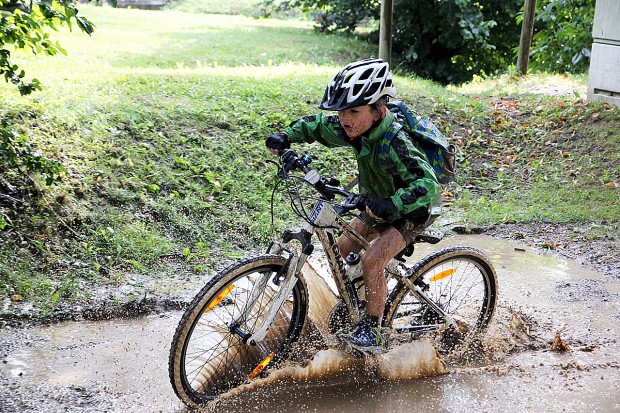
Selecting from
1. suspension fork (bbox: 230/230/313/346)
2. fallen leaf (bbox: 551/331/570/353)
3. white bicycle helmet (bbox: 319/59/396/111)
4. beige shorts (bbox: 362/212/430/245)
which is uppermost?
white bicycle helmet (bbox: 319/59/396/111)

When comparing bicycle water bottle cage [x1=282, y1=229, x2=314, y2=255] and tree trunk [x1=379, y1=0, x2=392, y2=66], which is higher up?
tree trunk [x1=379, y1=0, x2=392, y2=66]

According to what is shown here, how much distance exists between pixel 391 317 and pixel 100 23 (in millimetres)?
14059

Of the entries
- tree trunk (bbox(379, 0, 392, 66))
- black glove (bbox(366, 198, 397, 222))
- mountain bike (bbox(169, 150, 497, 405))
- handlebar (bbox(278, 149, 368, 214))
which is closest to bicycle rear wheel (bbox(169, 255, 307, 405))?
mountain bike (bbox(169, 150, 497, 405))

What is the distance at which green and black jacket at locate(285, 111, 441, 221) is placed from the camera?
4.12 metres

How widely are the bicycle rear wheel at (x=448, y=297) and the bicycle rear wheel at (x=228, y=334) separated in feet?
2.38

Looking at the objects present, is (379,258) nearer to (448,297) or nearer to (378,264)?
(378,264)

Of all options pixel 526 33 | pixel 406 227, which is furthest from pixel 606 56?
pixel 406 227

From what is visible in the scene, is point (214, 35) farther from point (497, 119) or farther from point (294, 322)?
point (294, 322)

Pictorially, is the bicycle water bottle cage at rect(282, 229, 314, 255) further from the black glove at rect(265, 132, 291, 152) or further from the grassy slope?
the grassy slope

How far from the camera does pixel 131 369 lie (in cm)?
473

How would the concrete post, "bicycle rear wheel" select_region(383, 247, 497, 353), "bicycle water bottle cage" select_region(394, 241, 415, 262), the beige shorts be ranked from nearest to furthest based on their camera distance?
1. the beige shorts
2. "bicycle water bottle cage" select_region(394, 241, 415, 262)
3. "bicycle rear wheel" select_region(383, 247, 497, 353)
4. the concrete post

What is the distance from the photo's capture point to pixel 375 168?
14.4ft

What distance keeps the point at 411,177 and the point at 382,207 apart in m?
0.35

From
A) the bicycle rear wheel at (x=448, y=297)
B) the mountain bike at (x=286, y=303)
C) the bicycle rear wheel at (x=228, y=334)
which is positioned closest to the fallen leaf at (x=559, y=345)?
the bicycle rear wheel at (x=448, y=297)
